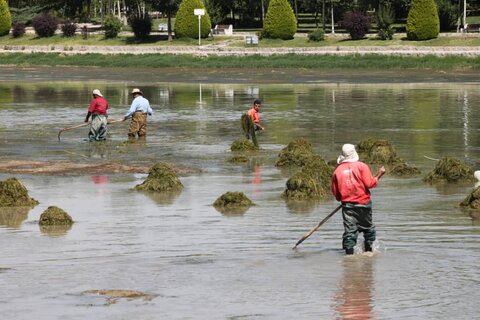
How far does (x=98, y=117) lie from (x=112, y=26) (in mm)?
57089

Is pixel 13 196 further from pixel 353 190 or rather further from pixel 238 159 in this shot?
pixel 238 159

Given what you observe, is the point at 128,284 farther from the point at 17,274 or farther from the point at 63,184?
the point at 63,184

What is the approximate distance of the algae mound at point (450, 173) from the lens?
2283 centimetres

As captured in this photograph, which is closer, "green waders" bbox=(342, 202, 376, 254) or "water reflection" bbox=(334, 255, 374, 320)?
"water reflection" bbox=(334, 255, 374, 320)

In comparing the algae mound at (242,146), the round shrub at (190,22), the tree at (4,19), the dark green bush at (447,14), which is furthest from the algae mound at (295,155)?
the tree at (4,19)

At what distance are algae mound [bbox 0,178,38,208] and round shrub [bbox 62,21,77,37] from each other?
7053cm

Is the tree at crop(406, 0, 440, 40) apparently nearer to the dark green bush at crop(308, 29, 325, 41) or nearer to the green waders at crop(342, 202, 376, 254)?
the dark green bush at crop(308, 29, 325, 41)

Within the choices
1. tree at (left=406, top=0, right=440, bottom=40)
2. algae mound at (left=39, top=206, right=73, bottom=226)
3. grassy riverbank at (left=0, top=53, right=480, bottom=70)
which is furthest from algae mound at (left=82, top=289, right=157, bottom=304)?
tree at (left=406, top=0, right=440, bottom=40)

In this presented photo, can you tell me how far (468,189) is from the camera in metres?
22.1

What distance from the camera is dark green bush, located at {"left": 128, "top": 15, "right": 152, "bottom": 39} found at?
85.5 m

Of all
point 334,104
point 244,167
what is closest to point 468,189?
point 244,167

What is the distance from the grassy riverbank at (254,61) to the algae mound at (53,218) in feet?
164

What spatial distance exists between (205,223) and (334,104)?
26.7 metres

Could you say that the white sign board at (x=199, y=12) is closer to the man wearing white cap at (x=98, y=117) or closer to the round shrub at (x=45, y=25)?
the round shrub at (x=45, y=25)
